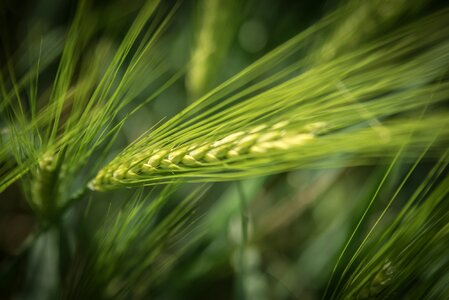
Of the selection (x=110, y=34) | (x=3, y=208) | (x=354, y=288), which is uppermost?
(x=110, y=34)

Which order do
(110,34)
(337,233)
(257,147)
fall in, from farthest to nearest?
(110,34) < (337,233) < (257,147)

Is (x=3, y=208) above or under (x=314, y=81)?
above

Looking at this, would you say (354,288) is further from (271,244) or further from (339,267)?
(271,244)

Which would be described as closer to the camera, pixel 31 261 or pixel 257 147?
pixel 257 147

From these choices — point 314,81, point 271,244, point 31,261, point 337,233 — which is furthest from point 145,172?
point 271,244
